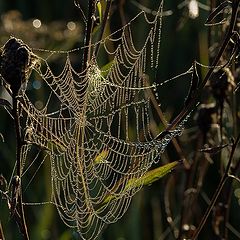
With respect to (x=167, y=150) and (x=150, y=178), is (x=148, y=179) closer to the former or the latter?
(x=150, y=178)

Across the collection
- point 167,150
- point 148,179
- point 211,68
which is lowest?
point 167,150

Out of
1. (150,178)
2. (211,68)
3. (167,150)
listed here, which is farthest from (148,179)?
(167,150)

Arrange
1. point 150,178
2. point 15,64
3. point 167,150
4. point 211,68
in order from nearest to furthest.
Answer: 1. point 15,64
2. point 211,68
3. point 150,178
4. point 167,150

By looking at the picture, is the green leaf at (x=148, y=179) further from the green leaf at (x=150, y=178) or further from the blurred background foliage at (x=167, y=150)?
the blurred background foliage at (x=167, y=150)

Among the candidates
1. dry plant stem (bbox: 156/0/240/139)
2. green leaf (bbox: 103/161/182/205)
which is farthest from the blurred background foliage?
dry plant stem (bbox: 156/0/240/139)

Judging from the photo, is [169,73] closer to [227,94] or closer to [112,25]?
[112,25]

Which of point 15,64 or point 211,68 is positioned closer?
point 15,64

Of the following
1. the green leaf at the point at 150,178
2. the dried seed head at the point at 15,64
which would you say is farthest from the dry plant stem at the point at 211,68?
the dried seed head at the point at 15,64

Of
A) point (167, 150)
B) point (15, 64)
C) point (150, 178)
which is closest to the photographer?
point (15, 64)

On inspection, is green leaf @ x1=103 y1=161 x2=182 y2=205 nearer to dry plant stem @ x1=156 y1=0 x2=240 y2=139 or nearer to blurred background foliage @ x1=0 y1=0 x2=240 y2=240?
dry plant stem @ x1=156 y1=0 x2=240 y2=139
